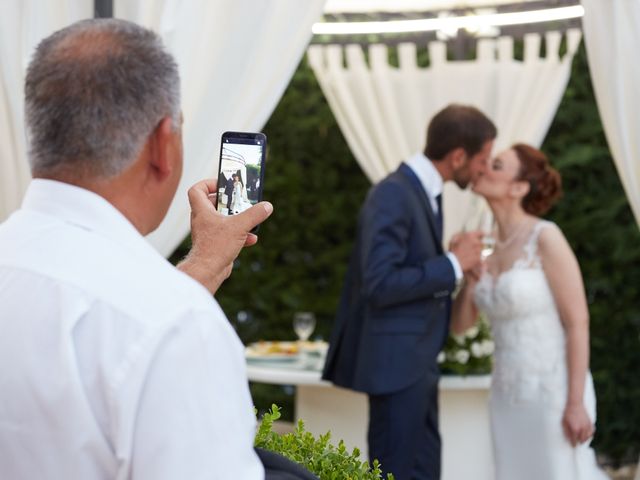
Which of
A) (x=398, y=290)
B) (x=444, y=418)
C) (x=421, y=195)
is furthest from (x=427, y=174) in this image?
(x=444, y=418)

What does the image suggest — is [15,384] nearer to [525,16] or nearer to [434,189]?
[434,189]

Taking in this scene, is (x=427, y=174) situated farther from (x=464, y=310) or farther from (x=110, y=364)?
(x=110, y=364)

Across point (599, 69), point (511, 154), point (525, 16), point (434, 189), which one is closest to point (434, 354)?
point (434, 189)

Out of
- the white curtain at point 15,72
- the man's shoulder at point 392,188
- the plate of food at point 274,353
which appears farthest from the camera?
the plate of food at point 274,353

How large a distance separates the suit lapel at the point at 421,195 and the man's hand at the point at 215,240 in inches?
93.0

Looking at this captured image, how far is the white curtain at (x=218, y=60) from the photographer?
2.76 m

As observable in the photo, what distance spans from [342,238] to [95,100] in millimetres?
5850

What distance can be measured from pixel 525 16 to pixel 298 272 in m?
2.29

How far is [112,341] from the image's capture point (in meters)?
1.20

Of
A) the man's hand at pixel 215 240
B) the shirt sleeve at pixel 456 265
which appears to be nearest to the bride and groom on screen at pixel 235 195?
the man's hand at pixel 215 240

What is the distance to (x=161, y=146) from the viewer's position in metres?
1.32

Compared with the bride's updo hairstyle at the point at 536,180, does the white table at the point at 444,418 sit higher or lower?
lower

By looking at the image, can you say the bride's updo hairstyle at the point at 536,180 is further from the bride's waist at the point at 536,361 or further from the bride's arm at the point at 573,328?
the bride's waist at the point at 536,361

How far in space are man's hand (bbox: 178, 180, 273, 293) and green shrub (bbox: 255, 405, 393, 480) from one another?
0.31 metres
